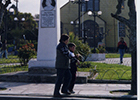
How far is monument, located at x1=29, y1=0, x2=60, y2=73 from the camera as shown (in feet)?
36.6

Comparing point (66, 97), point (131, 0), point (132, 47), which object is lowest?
point (66, 97)

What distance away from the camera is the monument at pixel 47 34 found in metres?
11.1

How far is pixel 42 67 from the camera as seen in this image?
1105cm

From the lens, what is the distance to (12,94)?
7.91 metres

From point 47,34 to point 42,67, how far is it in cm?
131

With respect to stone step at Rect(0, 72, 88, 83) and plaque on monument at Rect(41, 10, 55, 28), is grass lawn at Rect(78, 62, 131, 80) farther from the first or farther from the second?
plaque on monument at Rect(41, 10, 55, 28)

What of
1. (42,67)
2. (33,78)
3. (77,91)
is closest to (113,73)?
(42,67)

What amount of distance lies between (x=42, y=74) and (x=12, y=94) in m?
2.76

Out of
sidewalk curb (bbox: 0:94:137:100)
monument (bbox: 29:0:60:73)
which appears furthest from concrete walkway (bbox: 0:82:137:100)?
monument (bbox: 29:0:60:73)

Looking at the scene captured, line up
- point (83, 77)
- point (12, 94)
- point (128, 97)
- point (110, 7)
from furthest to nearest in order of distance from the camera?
point (110, 7) → point (83, 77) → point (12, 94) → point (128, 97)

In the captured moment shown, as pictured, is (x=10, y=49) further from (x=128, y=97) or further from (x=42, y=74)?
(x=128, y=97)

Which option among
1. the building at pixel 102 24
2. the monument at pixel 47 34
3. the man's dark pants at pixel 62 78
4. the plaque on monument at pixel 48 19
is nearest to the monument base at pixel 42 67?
the monument at pixel 47 34

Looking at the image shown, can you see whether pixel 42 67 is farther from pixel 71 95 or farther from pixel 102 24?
pixel 102 24

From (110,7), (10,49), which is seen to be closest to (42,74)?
(10,49)
